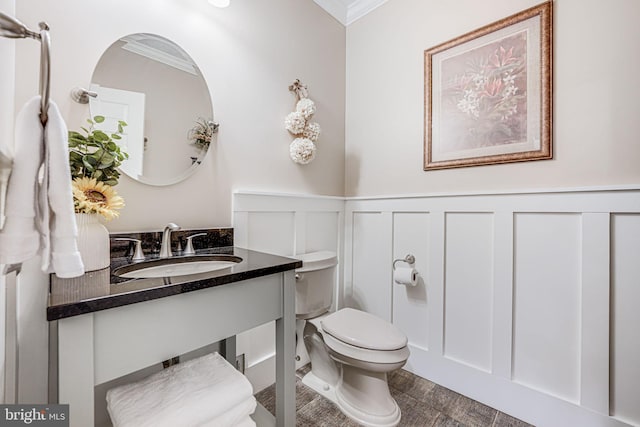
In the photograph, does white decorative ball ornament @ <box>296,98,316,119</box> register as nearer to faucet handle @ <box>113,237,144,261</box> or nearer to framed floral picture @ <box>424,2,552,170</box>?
framed floral picture @ <box>424,2,552,170</box>

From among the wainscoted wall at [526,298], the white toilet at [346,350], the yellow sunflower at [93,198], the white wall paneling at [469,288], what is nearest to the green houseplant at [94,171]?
the yellow sunflower at [93,198]

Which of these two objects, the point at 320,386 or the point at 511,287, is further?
the point at 320,386

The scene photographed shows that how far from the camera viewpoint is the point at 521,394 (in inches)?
55.4

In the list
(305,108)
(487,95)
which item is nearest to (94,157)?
(305,108)

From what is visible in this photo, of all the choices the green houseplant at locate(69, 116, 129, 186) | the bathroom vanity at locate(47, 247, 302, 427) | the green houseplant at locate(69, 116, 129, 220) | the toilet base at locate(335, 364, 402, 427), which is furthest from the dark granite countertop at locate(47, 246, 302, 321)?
the toilet base at locate(335, 364, 402, 427)

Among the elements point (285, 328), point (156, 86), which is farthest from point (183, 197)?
point (285, 328)

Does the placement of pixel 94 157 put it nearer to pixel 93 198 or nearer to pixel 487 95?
pixel 93 198

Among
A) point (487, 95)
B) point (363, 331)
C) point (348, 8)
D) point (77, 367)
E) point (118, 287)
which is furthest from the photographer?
point (348, 8)

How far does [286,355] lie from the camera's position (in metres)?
1.07

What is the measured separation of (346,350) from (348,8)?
2398 millimetres

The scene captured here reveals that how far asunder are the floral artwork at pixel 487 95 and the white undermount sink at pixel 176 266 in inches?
57.2

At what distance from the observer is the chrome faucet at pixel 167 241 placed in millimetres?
1168

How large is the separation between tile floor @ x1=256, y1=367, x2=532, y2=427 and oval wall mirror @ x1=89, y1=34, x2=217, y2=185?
1340mm

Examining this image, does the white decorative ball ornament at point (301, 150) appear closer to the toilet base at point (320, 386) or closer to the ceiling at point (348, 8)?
the ceiling at point (348, 8)
